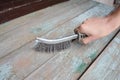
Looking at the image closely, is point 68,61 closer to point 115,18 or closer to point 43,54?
point 43,54

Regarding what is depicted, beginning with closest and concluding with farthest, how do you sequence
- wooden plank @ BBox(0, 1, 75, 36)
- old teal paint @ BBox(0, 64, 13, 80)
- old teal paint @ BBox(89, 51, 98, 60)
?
1. old teal paint @ BBox(0, 64, 13, 80)
2. old teal paint @ BBox(89, 51, 98, 60)
3. wooden plank @ BBox(0, 1, 75, 36)

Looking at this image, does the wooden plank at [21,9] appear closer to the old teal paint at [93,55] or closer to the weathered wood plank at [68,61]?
the weathered wood plank at [68,61]

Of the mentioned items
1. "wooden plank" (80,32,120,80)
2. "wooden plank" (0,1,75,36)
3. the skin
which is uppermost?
the skin

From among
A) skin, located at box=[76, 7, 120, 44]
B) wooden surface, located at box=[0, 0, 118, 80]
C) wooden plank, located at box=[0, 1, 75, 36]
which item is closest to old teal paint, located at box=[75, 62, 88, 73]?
wooden surface, located at box=[0, 0, 118, 80]

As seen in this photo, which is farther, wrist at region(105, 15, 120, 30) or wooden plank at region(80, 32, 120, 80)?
wrist at region(105, 15, 120, 30)

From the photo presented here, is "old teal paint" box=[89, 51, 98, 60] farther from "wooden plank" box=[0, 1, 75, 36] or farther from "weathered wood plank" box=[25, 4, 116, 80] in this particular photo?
"wooden plank" box=[0, 1, 75, 36]

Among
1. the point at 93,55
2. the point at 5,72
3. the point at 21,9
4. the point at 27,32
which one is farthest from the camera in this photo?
the point at 21,9

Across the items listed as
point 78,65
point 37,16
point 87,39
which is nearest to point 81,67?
point 78,65

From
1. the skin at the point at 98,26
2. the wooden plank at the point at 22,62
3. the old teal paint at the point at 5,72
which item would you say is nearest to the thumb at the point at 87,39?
the skin at the point at 98,26
